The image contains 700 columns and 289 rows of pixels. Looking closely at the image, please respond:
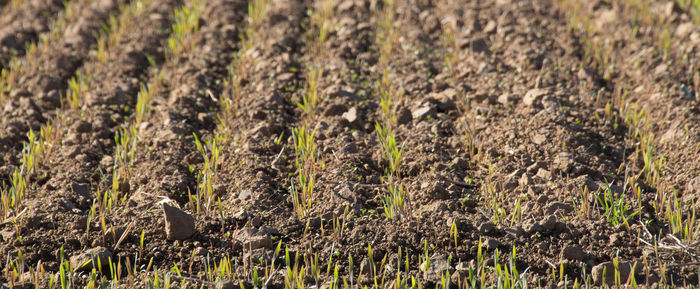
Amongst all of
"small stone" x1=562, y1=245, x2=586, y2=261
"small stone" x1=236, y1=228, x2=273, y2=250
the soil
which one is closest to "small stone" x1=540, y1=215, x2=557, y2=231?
the soil

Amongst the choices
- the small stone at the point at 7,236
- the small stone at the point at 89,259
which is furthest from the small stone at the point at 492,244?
the small stone at the point at 7,236

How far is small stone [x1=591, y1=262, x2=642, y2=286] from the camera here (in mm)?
2102

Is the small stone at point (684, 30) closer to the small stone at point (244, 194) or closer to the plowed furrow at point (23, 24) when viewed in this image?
the small stone at point (244, 194)

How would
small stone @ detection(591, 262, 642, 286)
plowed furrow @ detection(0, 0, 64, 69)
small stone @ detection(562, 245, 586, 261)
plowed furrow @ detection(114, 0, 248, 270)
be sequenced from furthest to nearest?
plowed furrow @ detection(0, 0, 64, 69) → plowed furrow @ detection(114, 0, 248, 270) → small stone @ detection(562, 245, 586, 261) → small stone @ detection(591, 262, 642, 286)

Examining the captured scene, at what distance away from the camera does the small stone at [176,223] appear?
7.66 ft

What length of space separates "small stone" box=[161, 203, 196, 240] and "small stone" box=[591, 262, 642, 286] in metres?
1.39

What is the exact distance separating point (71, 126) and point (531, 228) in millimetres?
2175

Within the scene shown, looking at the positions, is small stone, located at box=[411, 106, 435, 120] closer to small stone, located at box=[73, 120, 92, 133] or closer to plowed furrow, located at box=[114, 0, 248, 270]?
plowed furrow, located at box=[114, 0, 248, 270]

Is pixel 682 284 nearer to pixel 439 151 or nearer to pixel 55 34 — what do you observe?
pixel 439 151

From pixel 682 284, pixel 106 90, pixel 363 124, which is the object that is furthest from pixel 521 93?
pixel 106 90

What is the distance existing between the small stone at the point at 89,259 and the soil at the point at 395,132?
0.06 metres

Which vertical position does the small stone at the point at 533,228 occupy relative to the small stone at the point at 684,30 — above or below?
below

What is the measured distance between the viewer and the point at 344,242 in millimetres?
2316

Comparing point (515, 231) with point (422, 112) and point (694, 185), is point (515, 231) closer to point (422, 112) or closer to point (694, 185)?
point (694, 185)
